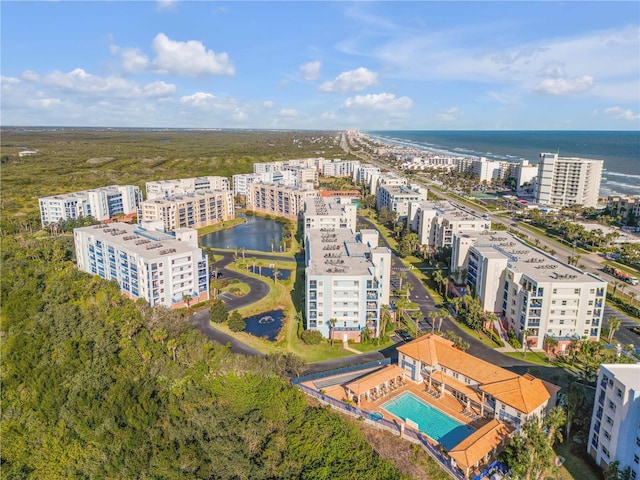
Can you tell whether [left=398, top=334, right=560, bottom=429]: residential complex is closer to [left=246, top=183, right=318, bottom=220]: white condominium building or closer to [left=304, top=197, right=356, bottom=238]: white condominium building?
[left=304, top=197, right=356, bottom=238]: white condominium building

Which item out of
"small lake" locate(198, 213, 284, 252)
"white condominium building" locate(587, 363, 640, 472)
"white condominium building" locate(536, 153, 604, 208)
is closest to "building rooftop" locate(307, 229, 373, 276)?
"small lake" locate(198, 213, 284, 252)

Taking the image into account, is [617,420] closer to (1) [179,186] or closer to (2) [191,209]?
(2) [191,209]

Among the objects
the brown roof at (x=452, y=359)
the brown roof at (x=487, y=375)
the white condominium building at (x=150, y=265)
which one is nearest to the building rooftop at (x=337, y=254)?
the brown roof at (x=452, y=359)

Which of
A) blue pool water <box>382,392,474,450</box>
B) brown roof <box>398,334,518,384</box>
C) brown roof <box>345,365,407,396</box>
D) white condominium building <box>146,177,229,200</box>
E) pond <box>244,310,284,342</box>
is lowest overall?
blue pool water <box>382,392,474,450</box>

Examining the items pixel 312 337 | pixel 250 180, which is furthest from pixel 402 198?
pixel 312 337

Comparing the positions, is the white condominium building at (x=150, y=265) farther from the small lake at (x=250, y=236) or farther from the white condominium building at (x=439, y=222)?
the white condominium building at (x=439, y=222)

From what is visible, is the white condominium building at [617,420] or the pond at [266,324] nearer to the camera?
the white condominium building at [617,420]
